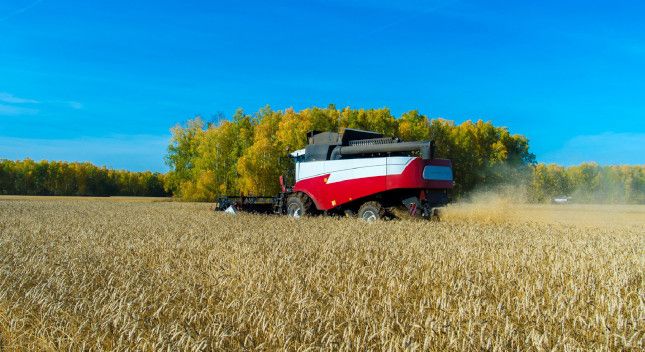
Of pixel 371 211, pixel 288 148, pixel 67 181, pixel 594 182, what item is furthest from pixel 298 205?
pixel 594 182

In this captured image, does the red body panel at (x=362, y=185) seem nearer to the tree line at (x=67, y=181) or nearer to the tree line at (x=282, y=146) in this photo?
the tree line at (x=282, y=146)

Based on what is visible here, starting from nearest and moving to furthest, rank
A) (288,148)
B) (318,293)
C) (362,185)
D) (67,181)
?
(318,293) < (362,185) < (288,148) < (67,181)

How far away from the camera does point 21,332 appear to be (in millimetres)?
4250

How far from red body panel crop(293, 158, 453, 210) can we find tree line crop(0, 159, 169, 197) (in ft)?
255

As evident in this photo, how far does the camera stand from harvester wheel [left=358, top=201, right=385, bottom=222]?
14.6 metres

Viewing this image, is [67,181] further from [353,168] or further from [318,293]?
[318,293]

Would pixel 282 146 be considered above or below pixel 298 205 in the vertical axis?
above

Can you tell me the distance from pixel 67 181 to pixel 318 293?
99675mm

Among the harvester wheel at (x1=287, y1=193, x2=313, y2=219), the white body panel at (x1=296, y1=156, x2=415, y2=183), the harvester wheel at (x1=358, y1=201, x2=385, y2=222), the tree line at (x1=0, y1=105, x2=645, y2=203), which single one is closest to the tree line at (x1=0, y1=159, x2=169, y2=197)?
the tree line at (x1=0, y1=105, x2=645, y2=203)

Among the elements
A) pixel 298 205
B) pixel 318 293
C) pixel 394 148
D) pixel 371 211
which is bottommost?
pixel 318 293

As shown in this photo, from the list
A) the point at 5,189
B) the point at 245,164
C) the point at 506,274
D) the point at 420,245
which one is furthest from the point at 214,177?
the point at 5,189

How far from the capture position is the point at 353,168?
1541 cm

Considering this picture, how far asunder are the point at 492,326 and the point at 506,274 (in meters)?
2.25

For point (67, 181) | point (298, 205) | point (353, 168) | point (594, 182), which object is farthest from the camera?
point (594, 182)
